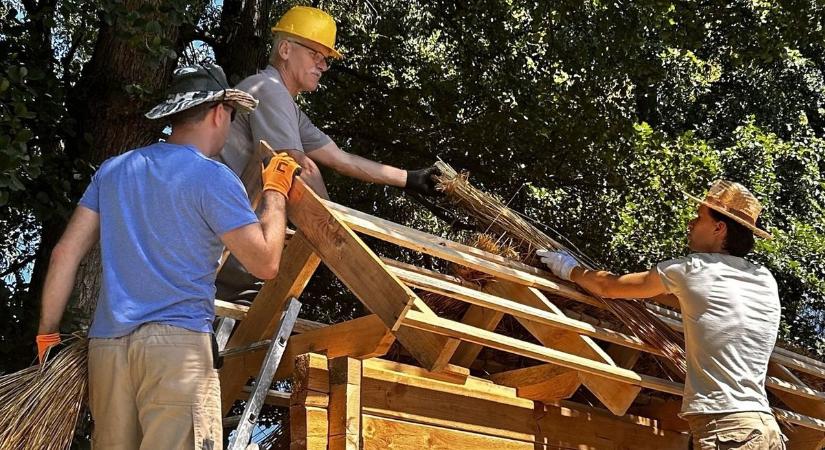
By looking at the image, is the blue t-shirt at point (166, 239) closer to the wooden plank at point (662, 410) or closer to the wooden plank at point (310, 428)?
the wooden plank at point (310, 428)

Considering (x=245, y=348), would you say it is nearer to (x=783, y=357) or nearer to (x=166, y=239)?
(x=166, y=239)

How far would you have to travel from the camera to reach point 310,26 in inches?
166

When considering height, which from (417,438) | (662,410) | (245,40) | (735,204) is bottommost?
(662,410)

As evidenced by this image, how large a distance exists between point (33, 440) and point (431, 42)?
289 inches

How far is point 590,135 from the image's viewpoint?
872 centimetres

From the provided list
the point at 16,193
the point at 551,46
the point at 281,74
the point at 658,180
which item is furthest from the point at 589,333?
the point at 658,180

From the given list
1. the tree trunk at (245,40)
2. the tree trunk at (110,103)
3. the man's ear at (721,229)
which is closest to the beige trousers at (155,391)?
the man's ear at (721,229)

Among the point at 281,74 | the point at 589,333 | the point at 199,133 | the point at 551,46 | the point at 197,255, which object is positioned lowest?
the point at 589,333

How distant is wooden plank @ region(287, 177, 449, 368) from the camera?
312 centimetres

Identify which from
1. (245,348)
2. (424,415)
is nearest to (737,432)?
(424,415)

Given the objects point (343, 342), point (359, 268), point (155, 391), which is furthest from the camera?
point (343, 342)

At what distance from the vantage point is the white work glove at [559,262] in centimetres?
434

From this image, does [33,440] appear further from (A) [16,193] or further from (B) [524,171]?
(B) [524,171]

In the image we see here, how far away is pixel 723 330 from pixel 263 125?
1.98 metres
